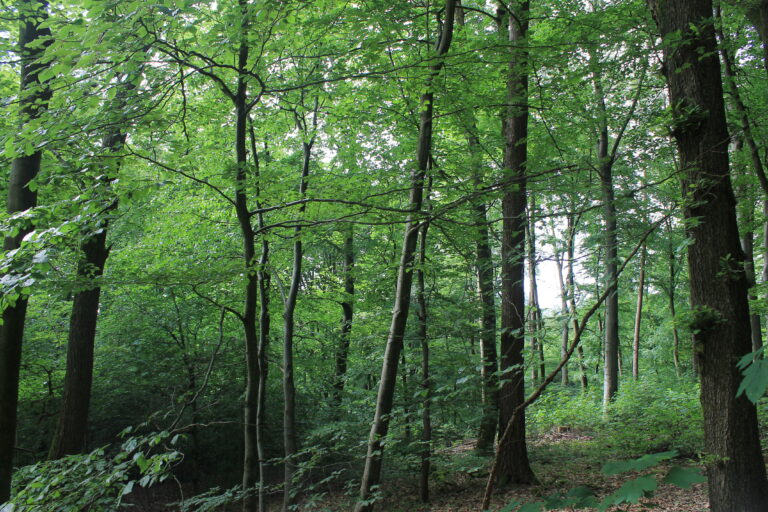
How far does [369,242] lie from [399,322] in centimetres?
818

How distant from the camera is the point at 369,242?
12555 mm

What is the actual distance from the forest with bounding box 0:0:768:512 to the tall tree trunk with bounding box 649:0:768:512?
2 centimetres

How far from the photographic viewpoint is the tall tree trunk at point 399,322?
410cm

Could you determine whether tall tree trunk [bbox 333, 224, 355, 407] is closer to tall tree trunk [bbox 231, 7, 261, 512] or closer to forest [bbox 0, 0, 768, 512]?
forest [bbox 0, 0, 768, 512]

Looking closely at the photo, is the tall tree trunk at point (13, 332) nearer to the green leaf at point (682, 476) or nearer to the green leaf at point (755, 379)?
the green leaf at point (682, 476)

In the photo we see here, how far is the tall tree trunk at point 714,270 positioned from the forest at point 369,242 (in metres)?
0.02

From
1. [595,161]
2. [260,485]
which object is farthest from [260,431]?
[595,161]

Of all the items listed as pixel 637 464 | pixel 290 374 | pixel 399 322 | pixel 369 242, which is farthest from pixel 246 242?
pixel 369 242

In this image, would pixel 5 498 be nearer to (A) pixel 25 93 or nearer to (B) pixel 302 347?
(A) pixel 25 93

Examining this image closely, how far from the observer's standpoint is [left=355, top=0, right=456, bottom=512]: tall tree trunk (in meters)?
4.10

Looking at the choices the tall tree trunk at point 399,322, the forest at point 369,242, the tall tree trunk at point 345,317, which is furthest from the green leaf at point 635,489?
the tall tree trunk at point 345,317

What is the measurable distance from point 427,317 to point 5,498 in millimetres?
5140

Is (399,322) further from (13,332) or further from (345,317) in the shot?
(345,317)

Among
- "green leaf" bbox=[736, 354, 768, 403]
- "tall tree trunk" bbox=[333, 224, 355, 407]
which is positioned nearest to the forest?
"green leaf" bbox=[736, 354, 768, 403]
